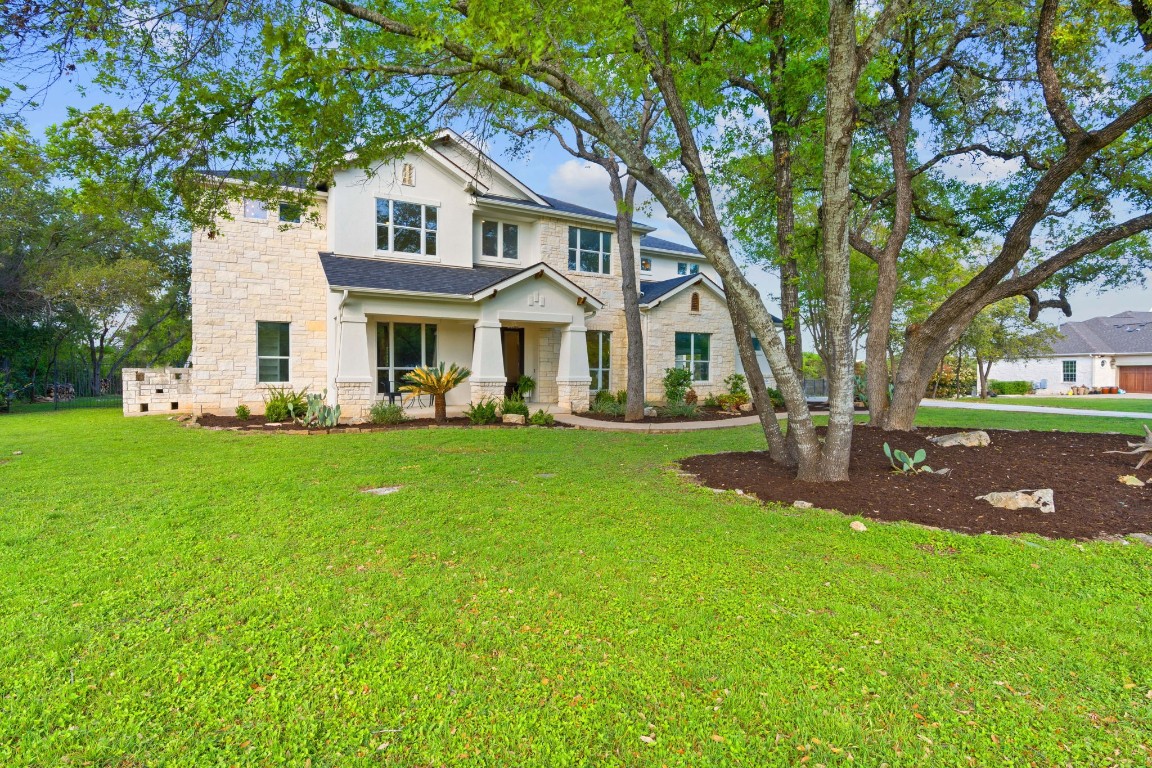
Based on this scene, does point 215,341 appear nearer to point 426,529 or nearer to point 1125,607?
point 426,529

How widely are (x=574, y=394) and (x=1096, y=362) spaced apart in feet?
136

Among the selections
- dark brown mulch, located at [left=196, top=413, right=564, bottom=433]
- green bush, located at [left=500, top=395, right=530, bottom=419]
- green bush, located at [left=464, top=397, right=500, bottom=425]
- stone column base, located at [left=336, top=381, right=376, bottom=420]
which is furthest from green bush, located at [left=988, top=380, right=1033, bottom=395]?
stone column base, located at [left=336, top=381, right=376, bottom=420]

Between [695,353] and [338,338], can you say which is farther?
[695,353]

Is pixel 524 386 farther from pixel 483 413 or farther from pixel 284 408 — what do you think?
pixel 284 408

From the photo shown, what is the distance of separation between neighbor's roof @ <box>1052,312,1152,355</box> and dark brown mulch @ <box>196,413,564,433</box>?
4064cm

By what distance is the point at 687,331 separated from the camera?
18297 millimetres

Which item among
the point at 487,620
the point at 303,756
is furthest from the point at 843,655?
the point at 303,756

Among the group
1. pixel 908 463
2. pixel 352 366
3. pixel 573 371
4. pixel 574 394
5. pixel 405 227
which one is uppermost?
pixel 405 227

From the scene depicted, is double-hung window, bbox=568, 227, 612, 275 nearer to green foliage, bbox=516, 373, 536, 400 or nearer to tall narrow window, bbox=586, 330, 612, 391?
tall narrow window, bbox=586, 330, 612, 391

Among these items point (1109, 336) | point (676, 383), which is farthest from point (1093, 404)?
point (1109, 336)

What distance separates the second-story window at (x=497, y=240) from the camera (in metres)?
16.6

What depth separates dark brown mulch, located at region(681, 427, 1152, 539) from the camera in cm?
492

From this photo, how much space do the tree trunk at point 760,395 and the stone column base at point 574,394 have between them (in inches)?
330

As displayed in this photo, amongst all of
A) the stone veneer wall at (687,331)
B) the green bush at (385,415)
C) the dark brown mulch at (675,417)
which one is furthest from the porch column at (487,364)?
the stone veneer wall at (687,331)
